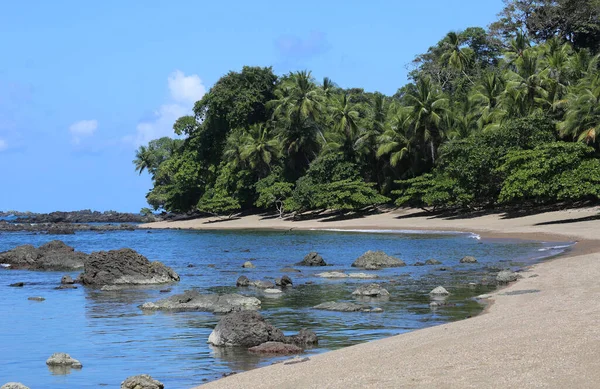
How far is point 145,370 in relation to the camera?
39.7 feet

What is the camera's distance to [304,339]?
13.7 meters

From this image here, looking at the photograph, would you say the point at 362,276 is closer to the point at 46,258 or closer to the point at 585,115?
the point at 46,258

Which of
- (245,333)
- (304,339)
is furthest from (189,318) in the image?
(304,339)

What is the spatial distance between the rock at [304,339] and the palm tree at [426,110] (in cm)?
5047

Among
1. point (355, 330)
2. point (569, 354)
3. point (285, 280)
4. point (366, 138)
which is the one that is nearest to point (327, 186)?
point (366, 138)

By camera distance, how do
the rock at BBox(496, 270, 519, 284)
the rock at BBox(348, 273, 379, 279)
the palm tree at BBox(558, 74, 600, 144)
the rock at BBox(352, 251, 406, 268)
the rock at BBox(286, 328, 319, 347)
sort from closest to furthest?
1. the rock at BBox(286, 328, 319, 347)
2. the rock at BBox(496, 270, 519, 284)
3. the rock at BBox(348, 273, 379, 279)
4. the rock at BBox(352, 251, 406, 268)
5. the palm tree at BBox(558, 74, 600, 144)

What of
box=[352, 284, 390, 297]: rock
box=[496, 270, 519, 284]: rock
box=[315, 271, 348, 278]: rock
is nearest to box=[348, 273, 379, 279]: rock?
box=[315, 271, 348, 278]: rock

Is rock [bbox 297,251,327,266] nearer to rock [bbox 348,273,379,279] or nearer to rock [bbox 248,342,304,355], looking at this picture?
rock [bbox 348,273,379,279]

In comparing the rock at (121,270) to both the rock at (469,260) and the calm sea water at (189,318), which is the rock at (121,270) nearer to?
the calm sea water at (189,318)

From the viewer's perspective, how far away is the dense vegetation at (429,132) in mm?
49159

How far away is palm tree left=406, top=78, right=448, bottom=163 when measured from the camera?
206 ft

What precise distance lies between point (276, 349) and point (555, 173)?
37.0 metres

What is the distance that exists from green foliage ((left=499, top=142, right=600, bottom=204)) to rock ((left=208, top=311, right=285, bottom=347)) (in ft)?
112

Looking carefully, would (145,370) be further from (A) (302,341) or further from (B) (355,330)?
(B) (355,330)
